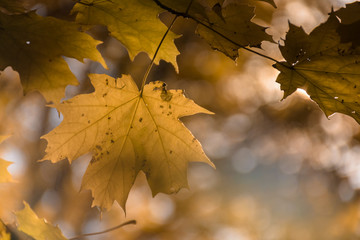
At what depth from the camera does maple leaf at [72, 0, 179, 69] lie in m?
0.87

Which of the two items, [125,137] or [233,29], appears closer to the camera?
[233,29]

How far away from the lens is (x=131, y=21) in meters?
0.90

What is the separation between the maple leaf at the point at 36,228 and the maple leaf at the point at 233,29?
2.71ft

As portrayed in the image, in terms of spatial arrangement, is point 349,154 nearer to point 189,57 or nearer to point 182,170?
point 189,57

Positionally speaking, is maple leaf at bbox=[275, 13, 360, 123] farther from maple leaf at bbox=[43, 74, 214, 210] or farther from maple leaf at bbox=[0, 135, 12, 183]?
maple leaf at bbox=[0, 135, 12, 183]

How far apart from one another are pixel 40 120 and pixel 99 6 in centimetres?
458

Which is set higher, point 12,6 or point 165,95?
point 12,6

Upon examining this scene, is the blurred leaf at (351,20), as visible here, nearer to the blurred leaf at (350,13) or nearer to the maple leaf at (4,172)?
the blurred leaf at (350,13)

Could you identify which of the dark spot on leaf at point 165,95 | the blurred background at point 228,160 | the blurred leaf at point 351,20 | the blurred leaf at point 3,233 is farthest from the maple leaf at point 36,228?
the blurred background at point 228,160

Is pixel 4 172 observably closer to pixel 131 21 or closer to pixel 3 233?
pixel 3 233

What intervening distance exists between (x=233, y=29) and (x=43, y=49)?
1.77ft

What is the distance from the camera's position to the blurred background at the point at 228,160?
15.6ft

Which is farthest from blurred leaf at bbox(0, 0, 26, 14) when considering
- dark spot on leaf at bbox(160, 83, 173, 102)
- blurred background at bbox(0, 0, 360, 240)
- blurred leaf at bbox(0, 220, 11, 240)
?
blurred background at bbox(0, 0, 360, 240)

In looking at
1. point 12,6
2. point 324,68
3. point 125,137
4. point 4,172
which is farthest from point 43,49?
point 324,68
